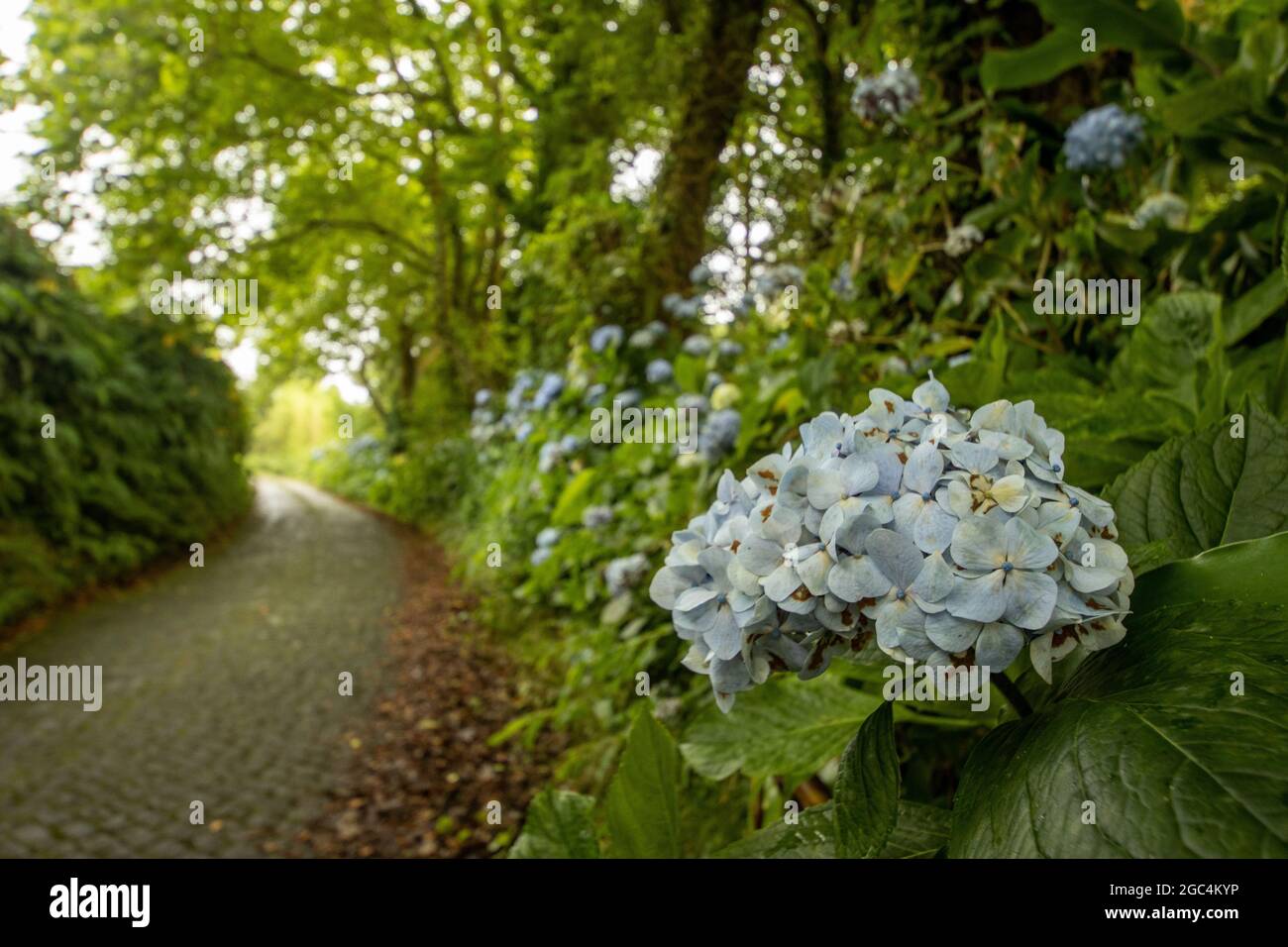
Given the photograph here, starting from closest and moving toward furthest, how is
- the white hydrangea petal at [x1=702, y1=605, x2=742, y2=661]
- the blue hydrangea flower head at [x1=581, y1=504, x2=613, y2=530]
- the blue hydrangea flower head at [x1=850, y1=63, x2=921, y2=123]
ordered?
the white hydrangea petal at [x1=702, y1=605, x2=742, y2=661]
the blue hydrangea flower head at [x1=850, y1=63, x2=921, y2=123]
the blue hydrangea flower head at [x1=581, y1=504, x2=613, y2=530]

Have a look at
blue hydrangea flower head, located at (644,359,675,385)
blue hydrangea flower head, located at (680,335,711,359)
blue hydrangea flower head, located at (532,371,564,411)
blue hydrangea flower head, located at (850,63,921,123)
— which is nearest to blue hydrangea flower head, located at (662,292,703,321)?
blue hydrangea flower head, located at (644,359,675,385)

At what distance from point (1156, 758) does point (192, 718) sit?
14.8 ft

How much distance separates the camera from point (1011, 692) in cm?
64

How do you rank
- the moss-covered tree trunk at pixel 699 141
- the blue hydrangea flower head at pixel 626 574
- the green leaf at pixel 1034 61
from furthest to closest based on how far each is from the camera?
the moss-covered tree trunk at pixel 699 141, the blue hydrangea flower head at pixel 626 574, the green leaf at pixel 1034 61

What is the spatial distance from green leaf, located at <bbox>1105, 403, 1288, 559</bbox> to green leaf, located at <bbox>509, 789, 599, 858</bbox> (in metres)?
0.66

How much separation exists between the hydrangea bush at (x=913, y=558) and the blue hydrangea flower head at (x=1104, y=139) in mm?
1388

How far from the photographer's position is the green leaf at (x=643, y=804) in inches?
33.2

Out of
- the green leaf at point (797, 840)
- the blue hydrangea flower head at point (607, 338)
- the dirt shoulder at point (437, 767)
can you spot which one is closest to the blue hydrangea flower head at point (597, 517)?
the dirt shoulder at point (437, 767)

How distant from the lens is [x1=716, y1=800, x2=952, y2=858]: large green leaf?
747 mm

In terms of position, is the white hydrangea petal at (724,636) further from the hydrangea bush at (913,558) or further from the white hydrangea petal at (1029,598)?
the white hydrangea petal at (1029,598)

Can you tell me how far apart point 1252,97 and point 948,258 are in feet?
3.05

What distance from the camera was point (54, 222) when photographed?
7.00m

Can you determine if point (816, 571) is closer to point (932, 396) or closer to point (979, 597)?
point (979, 597)
